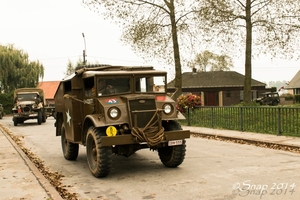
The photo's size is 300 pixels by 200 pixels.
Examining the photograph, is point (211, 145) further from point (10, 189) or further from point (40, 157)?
point (10, 189)

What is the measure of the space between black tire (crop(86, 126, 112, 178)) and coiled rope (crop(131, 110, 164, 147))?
0.64 metres

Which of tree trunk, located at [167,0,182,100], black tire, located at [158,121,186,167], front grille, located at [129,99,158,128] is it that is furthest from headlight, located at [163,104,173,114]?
tree trunk, located at [167,0,182,100]

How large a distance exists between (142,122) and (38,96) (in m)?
23.1

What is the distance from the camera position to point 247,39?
24.2 m

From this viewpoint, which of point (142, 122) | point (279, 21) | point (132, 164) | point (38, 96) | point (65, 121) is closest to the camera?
point (142, 122)

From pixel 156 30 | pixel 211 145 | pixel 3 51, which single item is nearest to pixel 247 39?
pixel 156 30

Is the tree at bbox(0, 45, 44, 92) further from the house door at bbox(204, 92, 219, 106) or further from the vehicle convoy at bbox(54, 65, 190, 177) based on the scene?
the vehicle convoy at bbox(54, 65, 190, 177)

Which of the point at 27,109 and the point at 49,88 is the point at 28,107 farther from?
the point at 49,88

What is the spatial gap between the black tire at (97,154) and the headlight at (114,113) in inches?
18.0

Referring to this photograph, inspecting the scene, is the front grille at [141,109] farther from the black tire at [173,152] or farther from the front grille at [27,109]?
the front grille at [27,109]

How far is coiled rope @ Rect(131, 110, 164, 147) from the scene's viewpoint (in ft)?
25.0

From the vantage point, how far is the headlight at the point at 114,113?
25.0 feet

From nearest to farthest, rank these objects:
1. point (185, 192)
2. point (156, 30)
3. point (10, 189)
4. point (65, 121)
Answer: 1. point (185, 192)
2. point (10, 189)
3. point (65, 121)
4. point (156, 30)

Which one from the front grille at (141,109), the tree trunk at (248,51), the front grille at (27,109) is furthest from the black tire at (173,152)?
the front grille at (27,109)
